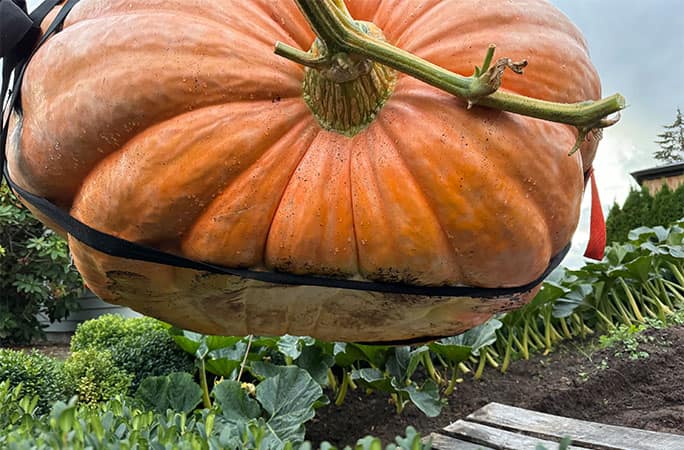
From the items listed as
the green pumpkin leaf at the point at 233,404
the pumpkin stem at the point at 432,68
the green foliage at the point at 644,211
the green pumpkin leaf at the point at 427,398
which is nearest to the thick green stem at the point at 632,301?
the green pumpkin leaf at the point at 427,398

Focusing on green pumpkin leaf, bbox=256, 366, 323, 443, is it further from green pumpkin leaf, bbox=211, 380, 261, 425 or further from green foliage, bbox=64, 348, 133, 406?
green foliage, bbox=64, 348, 133, 406

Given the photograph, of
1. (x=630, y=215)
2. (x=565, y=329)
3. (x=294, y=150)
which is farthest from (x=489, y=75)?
(x=630, y=215)

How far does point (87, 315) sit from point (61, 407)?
24.7ft

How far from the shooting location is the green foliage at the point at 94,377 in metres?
3.06

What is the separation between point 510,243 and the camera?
0.76 metres

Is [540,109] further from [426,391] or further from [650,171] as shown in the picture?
[650,171]

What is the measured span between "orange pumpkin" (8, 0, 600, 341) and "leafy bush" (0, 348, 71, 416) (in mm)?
2243

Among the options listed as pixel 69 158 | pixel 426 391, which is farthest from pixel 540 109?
pixel 426 391

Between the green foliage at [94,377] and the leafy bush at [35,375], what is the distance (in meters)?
0.12

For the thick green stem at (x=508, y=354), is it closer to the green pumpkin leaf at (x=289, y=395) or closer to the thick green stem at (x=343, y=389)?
the thick green stem at (x=343, y=389)

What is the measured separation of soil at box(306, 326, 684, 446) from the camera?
9.70 ft

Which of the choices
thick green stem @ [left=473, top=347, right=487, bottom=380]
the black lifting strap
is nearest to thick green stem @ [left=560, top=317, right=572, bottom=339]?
thick green stem @ [left=473, top=347, right=487, bottom=380]

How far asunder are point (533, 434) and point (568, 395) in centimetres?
103

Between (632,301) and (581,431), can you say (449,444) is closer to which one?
(581,431)
